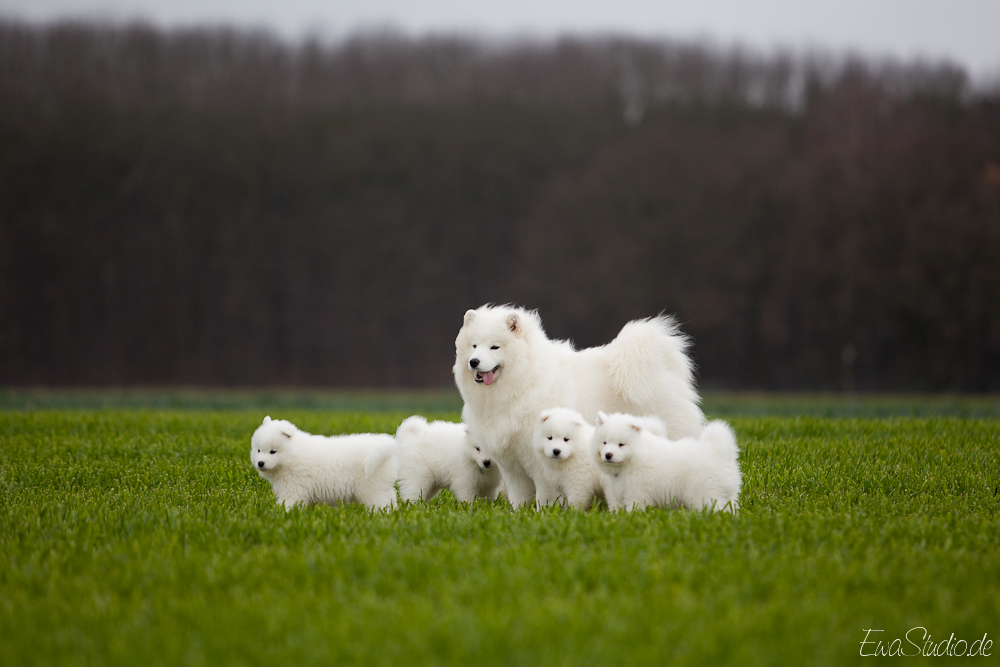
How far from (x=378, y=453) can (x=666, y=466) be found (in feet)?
6.83

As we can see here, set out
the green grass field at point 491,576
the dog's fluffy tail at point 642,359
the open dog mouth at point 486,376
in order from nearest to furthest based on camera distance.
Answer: the green grass field at point 491,576
the open dog mouth at point 486,376
the dog's fluffy tail at point 642,359

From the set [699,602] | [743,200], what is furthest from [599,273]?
[699,602]

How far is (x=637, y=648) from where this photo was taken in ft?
10.1

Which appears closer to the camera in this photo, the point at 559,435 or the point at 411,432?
the point at 559,435

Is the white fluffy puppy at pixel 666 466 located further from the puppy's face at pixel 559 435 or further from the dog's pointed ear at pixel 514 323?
the dog's pointed ear at pixel 514 323

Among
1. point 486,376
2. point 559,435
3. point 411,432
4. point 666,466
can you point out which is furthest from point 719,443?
point 411,432

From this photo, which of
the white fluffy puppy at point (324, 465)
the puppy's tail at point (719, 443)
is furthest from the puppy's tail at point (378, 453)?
the puppy's tail at point (719, 443)

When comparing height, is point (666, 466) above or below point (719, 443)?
below

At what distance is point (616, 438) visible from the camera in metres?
5.47

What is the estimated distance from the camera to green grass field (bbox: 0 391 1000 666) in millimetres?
3137

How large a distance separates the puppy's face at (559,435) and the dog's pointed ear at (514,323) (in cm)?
A: 74

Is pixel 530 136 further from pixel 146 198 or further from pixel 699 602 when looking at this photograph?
pixel 699 602

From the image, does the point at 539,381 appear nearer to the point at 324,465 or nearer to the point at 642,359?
the point at 642,359

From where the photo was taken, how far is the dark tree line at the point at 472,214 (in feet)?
96.5
